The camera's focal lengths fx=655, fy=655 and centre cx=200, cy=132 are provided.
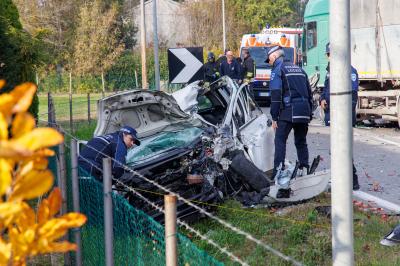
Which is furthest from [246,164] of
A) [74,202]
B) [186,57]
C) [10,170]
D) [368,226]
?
[10,170]

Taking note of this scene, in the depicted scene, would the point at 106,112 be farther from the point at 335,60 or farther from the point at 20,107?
the point at 20,107

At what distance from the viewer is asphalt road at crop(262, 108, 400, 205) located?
29.6 feet

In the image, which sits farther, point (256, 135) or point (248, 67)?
point (248, 67)

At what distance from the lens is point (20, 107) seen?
128 centimetres

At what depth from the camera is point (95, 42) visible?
42.1 metres

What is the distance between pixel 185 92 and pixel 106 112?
1.92 meters

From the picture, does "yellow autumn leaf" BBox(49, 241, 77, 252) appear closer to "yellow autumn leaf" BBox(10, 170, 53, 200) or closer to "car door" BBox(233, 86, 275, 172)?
"yellow autumn leaf" BBox(10, 170, 53, 200)

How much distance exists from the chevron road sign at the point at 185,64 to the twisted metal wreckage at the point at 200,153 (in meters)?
1.83

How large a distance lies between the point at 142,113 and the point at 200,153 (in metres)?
1.44

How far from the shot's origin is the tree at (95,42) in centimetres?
4197

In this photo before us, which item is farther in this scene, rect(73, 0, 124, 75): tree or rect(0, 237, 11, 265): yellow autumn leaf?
rect(73, 0, 124, 75): tree

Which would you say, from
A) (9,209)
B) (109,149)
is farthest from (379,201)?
(9,209)

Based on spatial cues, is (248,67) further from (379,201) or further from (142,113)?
(379,201)

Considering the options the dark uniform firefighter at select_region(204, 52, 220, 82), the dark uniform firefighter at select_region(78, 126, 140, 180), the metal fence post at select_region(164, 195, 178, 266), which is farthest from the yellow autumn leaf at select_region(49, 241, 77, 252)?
the dark uniform firefighter at select_region(204, 52, 220, 82)
